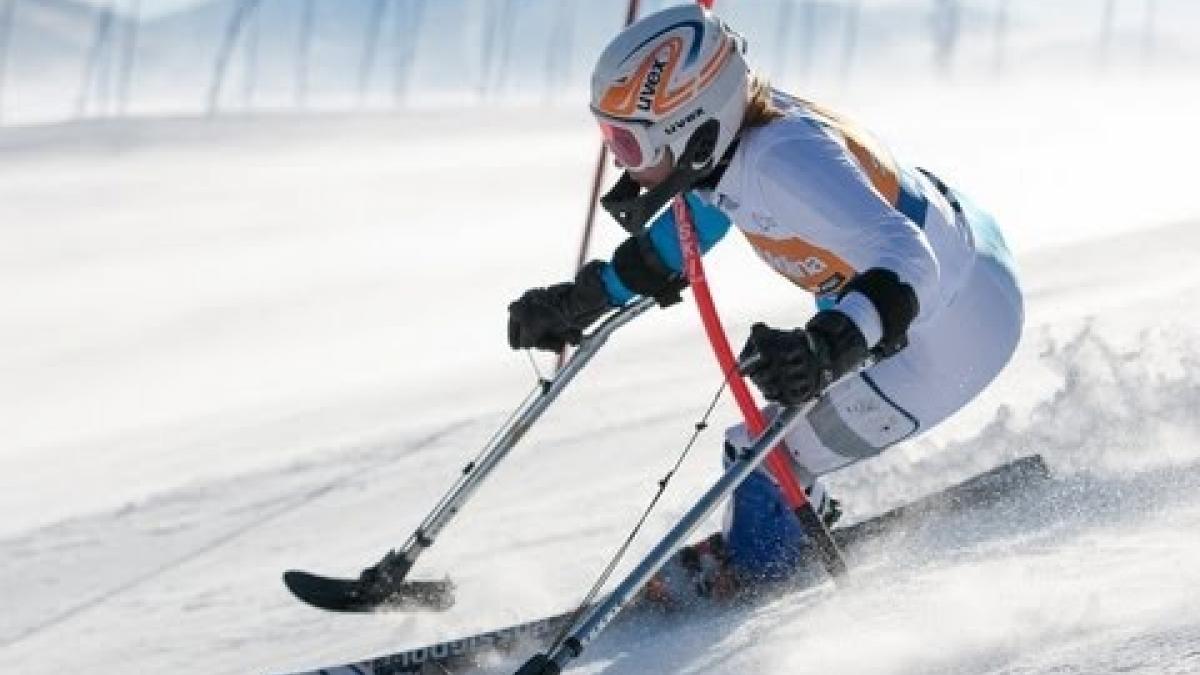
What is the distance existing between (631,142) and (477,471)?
4.08 ft

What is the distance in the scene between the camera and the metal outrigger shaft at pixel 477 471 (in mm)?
5512

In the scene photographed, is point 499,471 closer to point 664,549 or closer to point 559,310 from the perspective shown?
point 559,310

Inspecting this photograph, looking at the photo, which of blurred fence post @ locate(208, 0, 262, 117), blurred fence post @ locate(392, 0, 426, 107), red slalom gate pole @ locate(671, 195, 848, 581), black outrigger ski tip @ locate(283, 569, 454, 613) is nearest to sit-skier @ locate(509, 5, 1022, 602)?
red slalom gate pole @ locate(671, 195, 848, 581)

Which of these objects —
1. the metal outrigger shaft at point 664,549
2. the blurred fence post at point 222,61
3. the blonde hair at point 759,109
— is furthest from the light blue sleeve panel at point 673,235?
the blurred fence post at point 222,61

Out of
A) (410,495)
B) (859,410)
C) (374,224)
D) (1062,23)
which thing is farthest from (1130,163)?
(1062,23)

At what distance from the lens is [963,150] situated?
4331 centimetres

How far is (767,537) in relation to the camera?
5.48 meters

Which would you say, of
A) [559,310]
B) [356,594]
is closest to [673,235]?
[559,310]

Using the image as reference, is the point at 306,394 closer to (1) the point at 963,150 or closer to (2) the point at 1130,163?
(2) the point at 1130,163

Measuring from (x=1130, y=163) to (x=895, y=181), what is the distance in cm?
3269

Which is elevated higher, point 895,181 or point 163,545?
point 895,181

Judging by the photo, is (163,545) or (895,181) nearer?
(895,181)

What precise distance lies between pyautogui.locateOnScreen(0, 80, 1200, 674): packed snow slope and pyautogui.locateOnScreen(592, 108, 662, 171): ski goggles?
125cm

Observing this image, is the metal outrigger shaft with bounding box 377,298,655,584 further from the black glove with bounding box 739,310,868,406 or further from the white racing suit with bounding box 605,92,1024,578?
the black glove with bounding box 739,310,868,406
